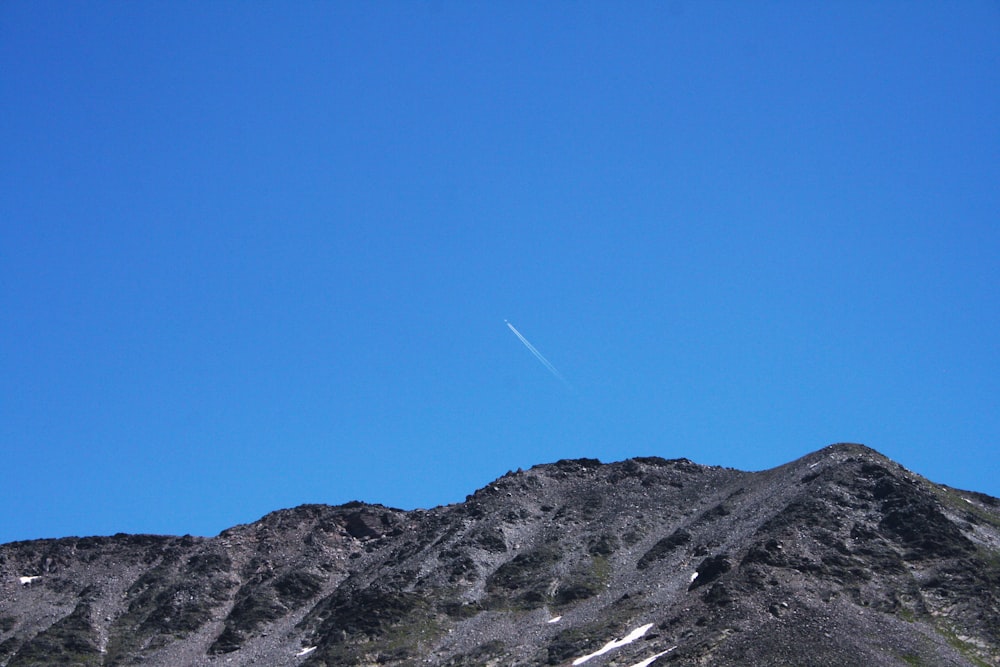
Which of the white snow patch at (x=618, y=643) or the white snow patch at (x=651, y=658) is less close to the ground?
the white snow patch at (x=618, y=643)

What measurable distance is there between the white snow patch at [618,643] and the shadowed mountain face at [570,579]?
32 cm

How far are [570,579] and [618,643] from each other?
22.1m

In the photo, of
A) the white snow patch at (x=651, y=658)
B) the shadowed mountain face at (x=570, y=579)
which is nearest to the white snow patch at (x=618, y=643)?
the shadowed mountain face at (x=570, y=579)

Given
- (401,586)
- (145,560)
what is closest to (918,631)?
(401,586)

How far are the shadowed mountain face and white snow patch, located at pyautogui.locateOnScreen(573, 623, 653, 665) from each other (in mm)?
320

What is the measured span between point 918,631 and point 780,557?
13.8 meters

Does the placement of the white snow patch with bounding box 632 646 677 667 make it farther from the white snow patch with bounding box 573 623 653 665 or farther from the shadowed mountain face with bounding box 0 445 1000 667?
the white snow patch with bounding box 573 623 653 665

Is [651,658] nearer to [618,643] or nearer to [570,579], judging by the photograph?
[618,643]

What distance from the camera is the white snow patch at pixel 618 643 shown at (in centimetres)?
7975

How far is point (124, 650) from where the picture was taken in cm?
10769

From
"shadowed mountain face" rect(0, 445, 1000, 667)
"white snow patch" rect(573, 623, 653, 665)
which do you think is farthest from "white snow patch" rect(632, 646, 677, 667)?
"white snow patch" rect(573, 623, 653, 665)

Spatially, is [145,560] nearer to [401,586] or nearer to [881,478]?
[401,586]

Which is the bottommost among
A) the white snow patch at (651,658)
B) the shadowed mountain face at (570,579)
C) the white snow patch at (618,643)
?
the white snow patch at (651,658)

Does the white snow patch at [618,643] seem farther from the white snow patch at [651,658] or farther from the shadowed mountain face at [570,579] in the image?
the white snow patch at [651,658]
